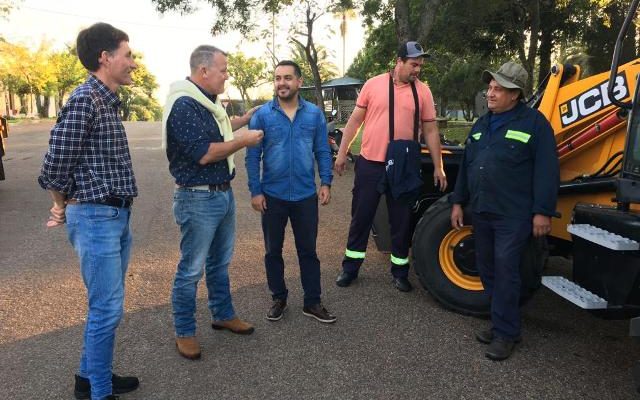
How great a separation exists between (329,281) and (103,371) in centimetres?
233

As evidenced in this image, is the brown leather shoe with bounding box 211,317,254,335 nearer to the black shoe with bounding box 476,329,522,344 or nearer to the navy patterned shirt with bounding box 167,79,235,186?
the navy patterned shirt with bounding box 167,79,235,186

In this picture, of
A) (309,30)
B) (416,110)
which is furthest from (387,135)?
(309,30)

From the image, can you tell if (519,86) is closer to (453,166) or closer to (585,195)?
(585,195)

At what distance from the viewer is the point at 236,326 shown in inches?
141

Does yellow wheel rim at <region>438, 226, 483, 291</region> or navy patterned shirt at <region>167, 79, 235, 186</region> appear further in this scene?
yellow wheel rim at <region>438, 226, 483, 291</region>

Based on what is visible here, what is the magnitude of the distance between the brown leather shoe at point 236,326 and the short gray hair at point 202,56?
171 cm

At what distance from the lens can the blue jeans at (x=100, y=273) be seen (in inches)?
99.5

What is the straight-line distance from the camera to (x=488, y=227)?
336cm

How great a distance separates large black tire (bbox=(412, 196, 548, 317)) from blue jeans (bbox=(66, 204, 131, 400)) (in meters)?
2.25

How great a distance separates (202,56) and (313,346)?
1.95 meters

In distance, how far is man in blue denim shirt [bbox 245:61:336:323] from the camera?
3.60 meters

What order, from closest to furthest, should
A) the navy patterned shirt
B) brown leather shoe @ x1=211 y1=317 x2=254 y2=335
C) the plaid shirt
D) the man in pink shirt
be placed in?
the plaid shirt
the navy patterned shirt
brown leather shoe @ x1=211 y1=317 x2=254 y2=335
the man in pink shirt

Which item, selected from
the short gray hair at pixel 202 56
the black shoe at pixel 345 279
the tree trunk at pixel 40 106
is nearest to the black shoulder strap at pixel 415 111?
the black shoe at pixel 345 279

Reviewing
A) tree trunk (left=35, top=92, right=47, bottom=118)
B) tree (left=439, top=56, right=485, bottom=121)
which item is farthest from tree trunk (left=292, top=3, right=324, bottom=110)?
tree trunk (left=35, top=92, right=47, bottom=118)
